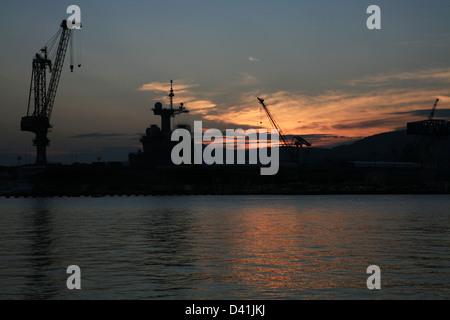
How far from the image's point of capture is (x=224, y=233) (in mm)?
52906

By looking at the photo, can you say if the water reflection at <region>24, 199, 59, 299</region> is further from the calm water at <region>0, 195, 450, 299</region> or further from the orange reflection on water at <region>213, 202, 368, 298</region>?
the orange reflection on water at <region>213, 202, 368, 298</region>

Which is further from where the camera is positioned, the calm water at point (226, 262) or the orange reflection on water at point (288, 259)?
the orange reflection on water at point (288, 259)

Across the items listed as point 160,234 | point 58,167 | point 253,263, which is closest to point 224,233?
point 160,234

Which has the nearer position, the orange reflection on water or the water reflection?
the water reflection

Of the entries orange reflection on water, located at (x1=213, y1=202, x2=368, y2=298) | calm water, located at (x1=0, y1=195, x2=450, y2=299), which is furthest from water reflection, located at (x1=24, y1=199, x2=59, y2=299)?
orange reflection on water, located at (x1=213, y1=202, x2=368, y2=298)

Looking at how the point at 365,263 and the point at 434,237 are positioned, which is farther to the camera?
the point at 434,237

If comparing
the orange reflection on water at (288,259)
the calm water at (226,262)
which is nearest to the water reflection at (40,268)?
the calm water at (226,262)

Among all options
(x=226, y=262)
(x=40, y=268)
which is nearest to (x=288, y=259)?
(x=226, y=262)

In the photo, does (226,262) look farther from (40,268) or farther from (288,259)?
(40,268)

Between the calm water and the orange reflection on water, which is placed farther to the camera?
the orange reflection on water

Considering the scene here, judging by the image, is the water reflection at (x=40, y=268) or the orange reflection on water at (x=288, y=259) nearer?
the water reflection at (x=40, y=268)

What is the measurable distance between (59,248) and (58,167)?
164 metres

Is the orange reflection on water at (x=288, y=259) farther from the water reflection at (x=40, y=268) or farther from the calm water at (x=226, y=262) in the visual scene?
the water reflection at (x=40, y=268)
